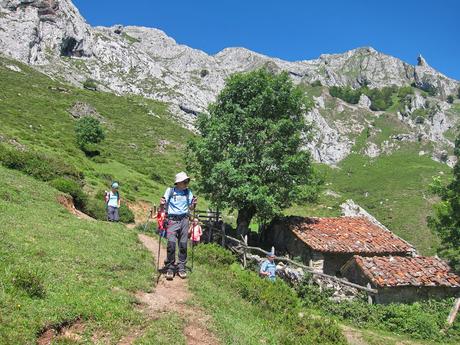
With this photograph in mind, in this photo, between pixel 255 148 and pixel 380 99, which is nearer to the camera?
pixel 255 148

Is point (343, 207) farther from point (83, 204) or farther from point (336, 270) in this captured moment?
point (83, 204)

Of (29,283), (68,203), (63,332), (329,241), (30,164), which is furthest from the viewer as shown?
(30,164)

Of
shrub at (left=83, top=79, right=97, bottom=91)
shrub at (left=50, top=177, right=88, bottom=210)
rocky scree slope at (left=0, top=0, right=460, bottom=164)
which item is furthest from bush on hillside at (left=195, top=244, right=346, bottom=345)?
shrub at (left=83, top=79, right=97, bottom=91)

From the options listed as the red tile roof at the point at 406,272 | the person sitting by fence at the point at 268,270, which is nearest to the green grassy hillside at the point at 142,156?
the red tile roof at the point at 406,272

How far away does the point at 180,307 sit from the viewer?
953 cm

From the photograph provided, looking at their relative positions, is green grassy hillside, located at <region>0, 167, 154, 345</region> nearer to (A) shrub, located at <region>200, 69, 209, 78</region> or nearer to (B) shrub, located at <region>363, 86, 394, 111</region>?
(A) shrub, located at <region>200, 69, 209, 78</region>

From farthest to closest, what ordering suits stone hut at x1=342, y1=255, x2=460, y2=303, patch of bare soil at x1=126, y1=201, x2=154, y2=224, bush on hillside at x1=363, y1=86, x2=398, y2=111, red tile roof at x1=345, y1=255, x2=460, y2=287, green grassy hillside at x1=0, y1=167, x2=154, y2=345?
bush on hillside at x1=363, y1=86, x2=398, y2=111 < patch of bare soil at x1=126, y1=201, x2=154, y2=224 < red tile roof at x1=345, y1=255, x2=460, y2=287 < stone hut at x1=342, y1=255, x2=460, y2=303 < green grassy hillside at x1=0, y1=167, x2=154, y2=345

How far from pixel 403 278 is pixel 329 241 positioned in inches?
242

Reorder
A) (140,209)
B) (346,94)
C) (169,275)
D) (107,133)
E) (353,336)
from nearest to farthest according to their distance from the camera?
(169,275)
(353,336)
(140,209)
(107,133)
(346,94)

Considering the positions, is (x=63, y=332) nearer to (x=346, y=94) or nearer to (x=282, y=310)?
(x=282, y=310)

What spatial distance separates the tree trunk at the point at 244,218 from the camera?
1086 inches

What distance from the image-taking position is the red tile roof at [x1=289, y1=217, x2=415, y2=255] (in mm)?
25234

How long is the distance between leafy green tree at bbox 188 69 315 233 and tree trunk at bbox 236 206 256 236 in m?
0.07

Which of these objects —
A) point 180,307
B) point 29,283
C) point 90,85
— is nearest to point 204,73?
point 90,85
